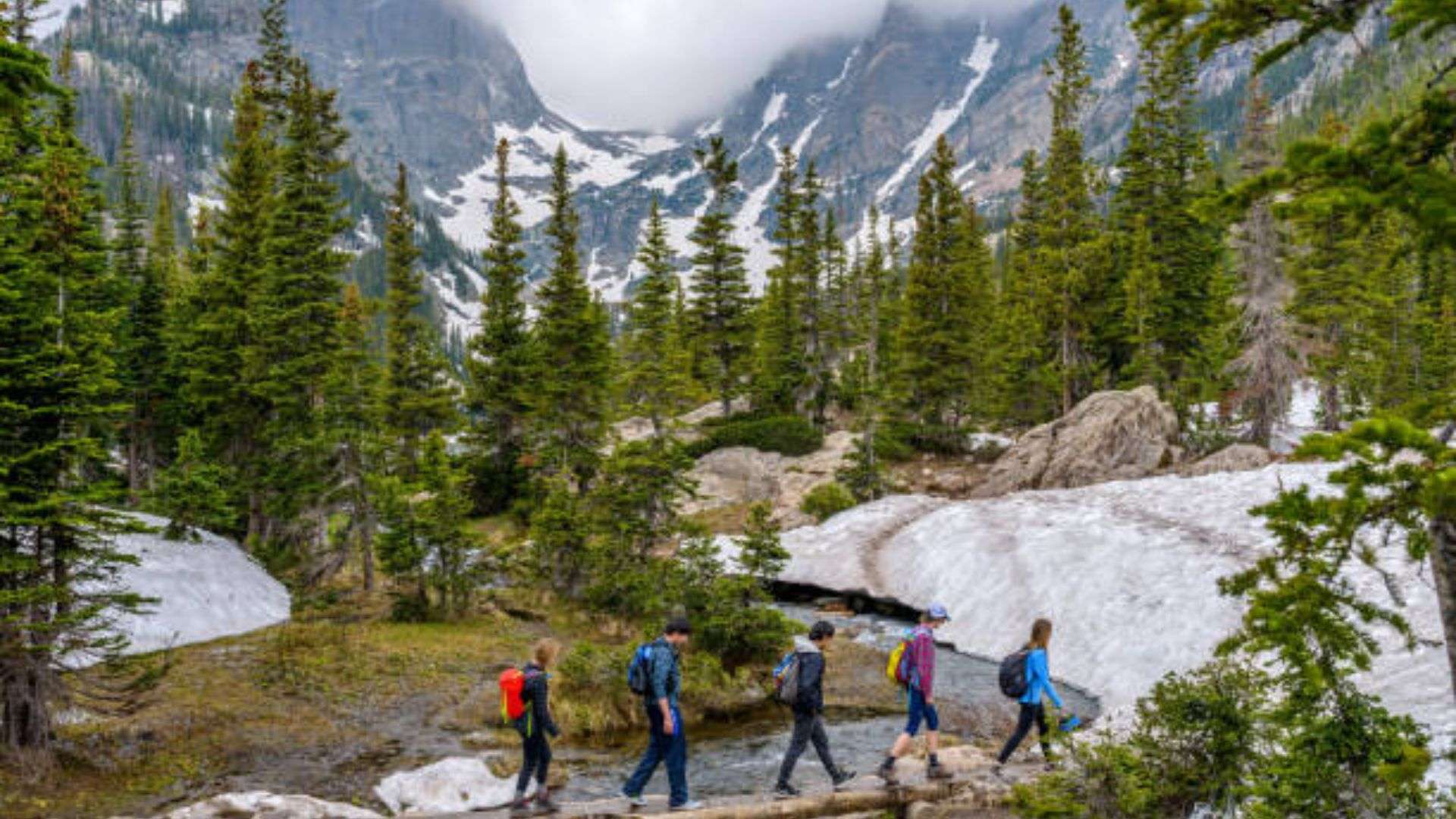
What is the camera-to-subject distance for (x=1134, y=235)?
3806 centimetres

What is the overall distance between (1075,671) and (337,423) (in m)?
20.2

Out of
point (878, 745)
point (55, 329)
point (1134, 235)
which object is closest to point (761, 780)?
point (878, 745)

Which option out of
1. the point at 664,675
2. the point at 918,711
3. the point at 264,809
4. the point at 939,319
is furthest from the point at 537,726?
the point at 939,319

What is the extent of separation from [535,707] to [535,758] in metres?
0.75

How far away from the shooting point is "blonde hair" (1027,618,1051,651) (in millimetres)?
10771

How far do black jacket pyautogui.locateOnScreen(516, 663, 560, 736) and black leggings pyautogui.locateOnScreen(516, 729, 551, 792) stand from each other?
85 mm

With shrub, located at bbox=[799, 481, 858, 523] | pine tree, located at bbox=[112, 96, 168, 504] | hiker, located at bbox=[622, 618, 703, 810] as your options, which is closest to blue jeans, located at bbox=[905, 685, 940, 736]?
hiker, located at bbox=[622, 618, 703, 810]

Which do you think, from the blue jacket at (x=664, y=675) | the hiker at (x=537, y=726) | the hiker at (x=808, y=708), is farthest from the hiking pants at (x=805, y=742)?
the hiker at (x=537, y=726)

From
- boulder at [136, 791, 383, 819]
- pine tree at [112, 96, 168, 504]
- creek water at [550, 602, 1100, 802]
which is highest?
pine tree at [112, 96, 168, 504]

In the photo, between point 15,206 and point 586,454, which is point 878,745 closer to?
point 15,206

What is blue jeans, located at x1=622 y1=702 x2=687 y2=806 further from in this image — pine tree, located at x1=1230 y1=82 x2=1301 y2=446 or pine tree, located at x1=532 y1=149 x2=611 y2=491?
pine tree, located at x1=1230 y1=82 x2=1301 y2=446

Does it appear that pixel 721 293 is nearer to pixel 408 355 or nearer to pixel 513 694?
pixel 408 355

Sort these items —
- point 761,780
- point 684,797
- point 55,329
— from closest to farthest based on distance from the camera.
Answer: point 684,797, point 55,329, point 761,780

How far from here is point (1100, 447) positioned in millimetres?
31250
